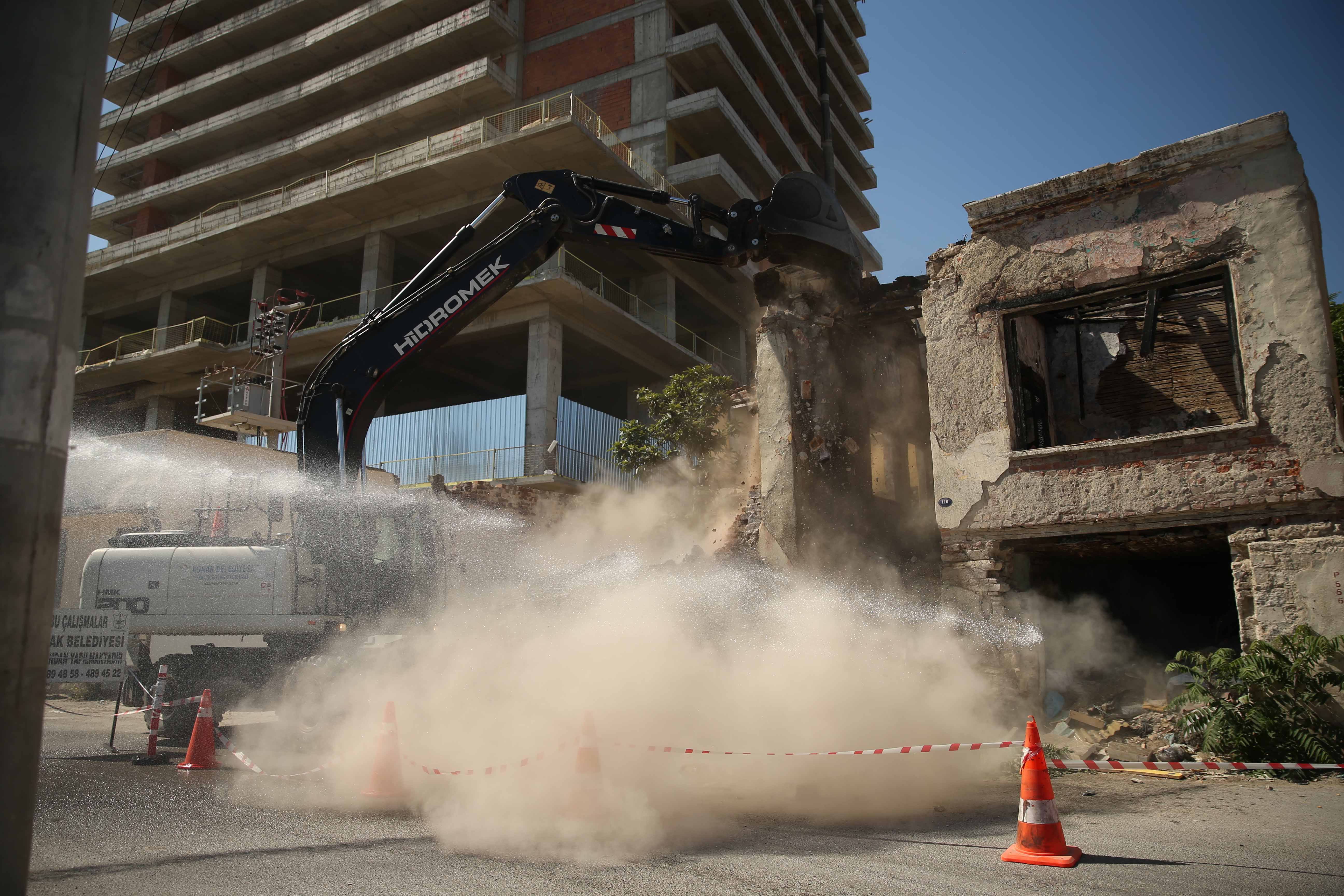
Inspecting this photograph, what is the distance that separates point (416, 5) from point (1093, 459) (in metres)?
29.8

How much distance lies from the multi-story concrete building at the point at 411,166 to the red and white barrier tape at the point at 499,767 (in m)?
16.7

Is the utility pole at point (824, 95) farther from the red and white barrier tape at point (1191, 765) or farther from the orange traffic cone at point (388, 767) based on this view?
the orange traffic cone at point (388, 767)

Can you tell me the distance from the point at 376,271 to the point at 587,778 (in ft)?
79.6

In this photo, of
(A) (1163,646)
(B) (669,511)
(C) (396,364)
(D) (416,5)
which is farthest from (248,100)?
(A) (1163,646)

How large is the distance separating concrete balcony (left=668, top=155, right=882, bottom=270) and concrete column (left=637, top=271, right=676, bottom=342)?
299 cm

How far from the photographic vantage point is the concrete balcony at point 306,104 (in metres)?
29.0

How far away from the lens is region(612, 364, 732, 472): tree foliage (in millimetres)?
16703

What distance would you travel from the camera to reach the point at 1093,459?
9.10 m

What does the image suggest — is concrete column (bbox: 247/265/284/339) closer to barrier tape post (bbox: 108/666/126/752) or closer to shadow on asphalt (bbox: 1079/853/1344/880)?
barrier tape post (bbox: 108/666/126/752)

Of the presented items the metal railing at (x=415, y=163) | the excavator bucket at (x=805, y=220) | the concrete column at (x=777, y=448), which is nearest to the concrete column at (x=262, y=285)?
the metal railing at (x=415, y=163)

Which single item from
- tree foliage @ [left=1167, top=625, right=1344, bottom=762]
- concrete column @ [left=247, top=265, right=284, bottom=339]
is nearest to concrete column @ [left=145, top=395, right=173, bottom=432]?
concrete column @ [left=247, top=265, right=284, bottom=339]

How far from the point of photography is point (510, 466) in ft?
75.2

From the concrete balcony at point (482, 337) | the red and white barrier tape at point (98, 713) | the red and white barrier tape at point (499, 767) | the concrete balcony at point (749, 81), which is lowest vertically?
the red and white barrier tape at point (98, 713)

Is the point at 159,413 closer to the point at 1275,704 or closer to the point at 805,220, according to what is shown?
the point at 805,220
